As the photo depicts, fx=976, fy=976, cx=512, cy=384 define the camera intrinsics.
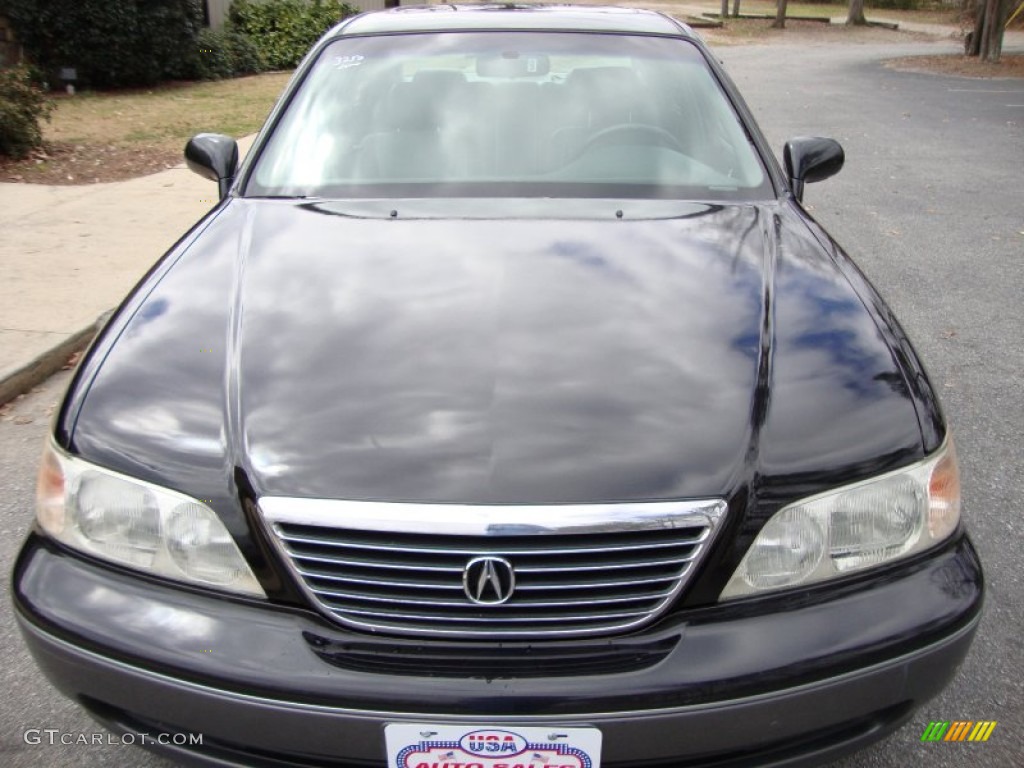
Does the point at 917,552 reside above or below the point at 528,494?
below

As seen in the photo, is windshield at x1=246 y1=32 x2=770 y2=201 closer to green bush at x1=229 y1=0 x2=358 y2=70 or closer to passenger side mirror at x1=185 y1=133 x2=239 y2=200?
passenger side mirror at x1=185 y1=133 x2=239 y2=200

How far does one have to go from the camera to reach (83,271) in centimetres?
566

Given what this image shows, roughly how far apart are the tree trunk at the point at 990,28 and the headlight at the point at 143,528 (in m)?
22.8

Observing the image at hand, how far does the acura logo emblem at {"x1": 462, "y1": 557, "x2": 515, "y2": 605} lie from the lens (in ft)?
5.47

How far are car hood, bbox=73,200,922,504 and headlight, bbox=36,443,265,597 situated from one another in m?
0.04

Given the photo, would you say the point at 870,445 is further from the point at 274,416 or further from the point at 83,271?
the point at 83,271

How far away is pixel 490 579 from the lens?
1.67m

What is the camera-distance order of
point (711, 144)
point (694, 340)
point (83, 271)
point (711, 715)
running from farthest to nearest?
1. point (83, 271)
2. point (711, 144)
3. point (694, 340)
4. point (711, 715)

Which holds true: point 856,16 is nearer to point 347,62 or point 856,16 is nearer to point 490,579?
point 347,62

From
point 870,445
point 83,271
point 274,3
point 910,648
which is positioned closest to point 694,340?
point 870,445

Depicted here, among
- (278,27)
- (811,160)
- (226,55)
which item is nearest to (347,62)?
(811,160)

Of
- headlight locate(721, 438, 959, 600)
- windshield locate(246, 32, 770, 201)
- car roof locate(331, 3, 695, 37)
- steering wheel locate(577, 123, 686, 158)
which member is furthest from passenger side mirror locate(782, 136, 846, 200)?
headlight locate(721, 438, 959, 600)

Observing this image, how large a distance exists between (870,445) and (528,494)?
680 millimetres

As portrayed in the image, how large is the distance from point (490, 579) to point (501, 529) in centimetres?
9
